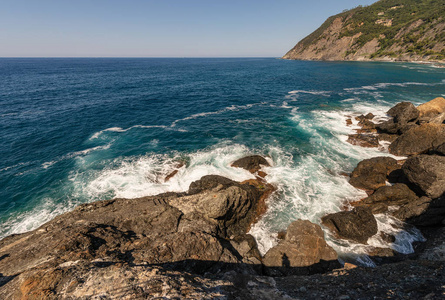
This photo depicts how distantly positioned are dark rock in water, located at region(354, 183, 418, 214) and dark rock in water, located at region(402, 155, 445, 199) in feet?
3.29

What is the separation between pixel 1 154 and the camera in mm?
25594

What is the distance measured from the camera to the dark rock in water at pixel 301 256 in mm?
12242

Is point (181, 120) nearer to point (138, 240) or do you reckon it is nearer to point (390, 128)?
point (138, 240)

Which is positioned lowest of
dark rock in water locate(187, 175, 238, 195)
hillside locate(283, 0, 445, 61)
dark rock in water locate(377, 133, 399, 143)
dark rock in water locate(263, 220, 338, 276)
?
dark rock in water locate(263, 220, 338, 276)

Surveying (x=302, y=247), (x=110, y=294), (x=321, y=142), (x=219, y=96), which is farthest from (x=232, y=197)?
(x=219, y=96)

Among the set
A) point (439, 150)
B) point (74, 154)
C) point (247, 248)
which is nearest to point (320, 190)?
point (247, 248)

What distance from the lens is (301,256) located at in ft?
41.3

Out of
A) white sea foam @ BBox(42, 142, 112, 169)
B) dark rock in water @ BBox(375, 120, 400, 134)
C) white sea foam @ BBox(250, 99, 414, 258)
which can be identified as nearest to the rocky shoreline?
white sea foam @ BBox(250, 99, 414, 258)

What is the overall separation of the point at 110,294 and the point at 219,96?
5432 centimetres

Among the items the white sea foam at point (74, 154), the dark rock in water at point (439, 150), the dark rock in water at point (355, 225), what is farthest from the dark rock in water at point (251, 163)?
the white sea foam at point (74, 154)

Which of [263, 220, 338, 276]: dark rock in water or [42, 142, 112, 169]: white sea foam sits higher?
[42, 142, 112, 169]: white sea foam

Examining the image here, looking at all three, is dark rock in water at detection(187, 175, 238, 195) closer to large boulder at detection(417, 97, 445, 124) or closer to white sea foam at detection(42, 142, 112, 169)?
white sea foam at detection(42, 142, 112, 169)

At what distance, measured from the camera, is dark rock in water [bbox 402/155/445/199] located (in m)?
16.6

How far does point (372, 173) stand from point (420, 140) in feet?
35.7
